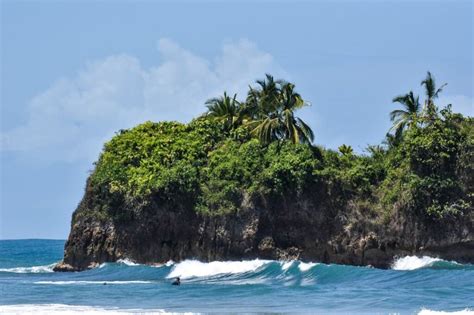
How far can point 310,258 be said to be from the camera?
1587 inches

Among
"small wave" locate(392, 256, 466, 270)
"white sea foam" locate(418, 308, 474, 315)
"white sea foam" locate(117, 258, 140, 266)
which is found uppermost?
"white sea foam" locate(117, 258, 140, 266)

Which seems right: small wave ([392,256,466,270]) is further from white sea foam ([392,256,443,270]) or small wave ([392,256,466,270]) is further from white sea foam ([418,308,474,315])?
white sea foam ([418,308,474,315])

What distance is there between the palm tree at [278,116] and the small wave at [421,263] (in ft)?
26.5

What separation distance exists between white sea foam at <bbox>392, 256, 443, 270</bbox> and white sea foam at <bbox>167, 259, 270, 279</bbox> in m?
5.76

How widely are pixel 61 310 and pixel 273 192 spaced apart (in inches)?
584

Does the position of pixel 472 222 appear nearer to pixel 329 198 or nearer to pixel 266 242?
pixel 329 198

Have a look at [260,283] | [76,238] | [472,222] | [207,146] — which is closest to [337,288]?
[260,283]

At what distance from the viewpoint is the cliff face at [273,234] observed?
37.7 m

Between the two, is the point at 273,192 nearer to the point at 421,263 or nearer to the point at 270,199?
the point at 270,199

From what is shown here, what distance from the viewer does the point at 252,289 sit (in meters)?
33.5

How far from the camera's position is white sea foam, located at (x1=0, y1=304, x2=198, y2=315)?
26.9 m

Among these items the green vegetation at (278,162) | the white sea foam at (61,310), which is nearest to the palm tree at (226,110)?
the green vegetation at (278,162)

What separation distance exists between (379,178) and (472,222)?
5.18 meters

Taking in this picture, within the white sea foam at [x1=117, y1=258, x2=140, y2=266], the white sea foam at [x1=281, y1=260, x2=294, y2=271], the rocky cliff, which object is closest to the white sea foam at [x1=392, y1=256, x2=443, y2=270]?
the rocky cliff
